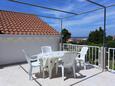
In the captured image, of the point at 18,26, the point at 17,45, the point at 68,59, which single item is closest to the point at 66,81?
the point at 68,59

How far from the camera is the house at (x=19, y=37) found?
6809mm

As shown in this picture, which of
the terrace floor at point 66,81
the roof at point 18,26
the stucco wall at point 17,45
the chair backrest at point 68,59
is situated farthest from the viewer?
the roof at point 18,26

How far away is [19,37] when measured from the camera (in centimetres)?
714

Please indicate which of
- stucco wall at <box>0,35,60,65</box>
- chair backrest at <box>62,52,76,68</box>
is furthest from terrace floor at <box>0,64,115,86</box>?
stucco wall at <box>0,35,60,65</box>

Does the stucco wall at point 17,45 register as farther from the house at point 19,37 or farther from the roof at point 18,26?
the roof at point 18,26

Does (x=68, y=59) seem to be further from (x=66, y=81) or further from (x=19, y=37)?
(x=19, y=37)

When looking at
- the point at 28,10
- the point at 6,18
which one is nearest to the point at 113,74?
the point at 28,10

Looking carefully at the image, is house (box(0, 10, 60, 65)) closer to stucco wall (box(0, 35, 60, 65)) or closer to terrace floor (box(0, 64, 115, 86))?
stucco wall (box(0, 35, 60, 65))

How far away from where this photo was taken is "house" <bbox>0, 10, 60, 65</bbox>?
681 centimetres

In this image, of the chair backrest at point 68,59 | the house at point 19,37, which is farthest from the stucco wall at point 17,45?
the chair backrest at point 68,59

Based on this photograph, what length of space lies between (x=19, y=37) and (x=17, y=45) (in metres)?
0.46

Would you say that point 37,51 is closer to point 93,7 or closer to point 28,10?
point 28,10

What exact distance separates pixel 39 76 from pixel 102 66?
8.41ft

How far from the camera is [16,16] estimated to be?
9.03 m
